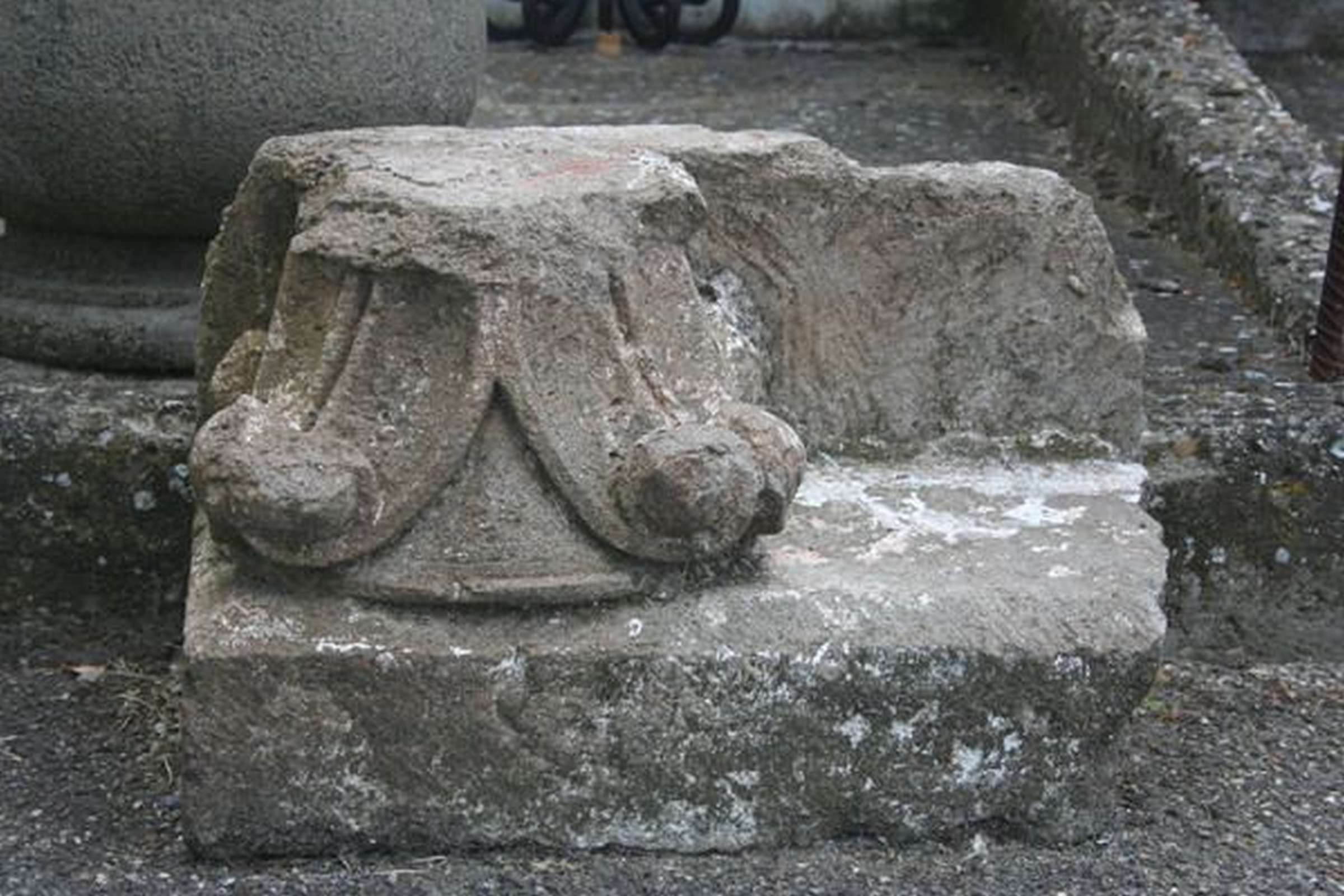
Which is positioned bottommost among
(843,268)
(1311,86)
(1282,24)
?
(1311,86)

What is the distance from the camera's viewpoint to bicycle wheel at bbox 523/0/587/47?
6.93 m

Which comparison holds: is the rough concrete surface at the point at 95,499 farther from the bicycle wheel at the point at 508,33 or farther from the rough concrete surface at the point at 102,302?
the bicycle wheel at the point at 508,33

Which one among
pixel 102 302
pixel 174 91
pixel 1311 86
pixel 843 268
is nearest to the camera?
pixel 843 268

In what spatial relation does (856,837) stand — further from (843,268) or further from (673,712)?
(843,268)

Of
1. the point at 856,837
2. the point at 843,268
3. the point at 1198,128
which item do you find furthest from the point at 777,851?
the point at 1198,128

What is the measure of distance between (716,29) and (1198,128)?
78.1 inches

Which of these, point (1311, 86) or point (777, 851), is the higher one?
point (1311, 86)

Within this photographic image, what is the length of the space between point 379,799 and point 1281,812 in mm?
1140

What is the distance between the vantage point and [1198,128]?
536cm

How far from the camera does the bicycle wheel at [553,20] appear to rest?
693 centimetres

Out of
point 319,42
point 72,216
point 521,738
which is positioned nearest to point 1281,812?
point 521,738

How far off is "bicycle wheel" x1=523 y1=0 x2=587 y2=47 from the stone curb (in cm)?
121

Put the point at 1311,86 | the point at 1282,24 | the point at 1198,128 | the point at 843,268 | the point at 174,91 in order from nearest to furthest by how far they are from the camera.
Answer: the point at 843,268
the point at 174,91
the point at 1198,128
the point at 1311,86
the point at 1282,24

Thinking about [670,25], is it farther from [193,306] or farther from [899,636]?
[899,636]
